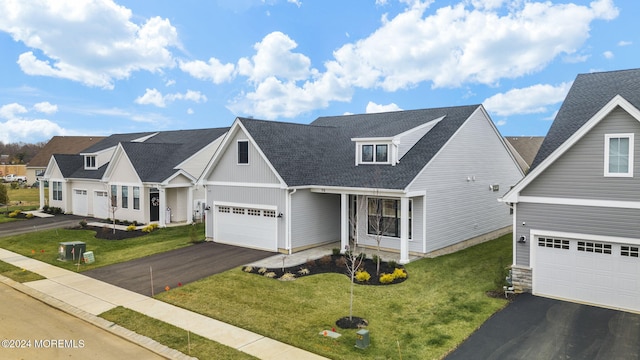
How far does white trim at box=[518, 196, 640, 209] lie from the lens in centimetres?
1217

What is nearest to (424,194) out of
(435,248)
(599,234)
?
(435,248)

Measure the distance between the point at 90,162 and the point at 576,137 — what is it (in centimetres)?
3518

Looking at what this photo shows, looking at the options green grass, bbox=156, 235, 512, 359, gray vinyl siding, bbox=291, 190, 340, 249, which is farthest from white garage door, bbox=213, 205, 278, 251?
green grass, bbox=156, 235, 512, 359

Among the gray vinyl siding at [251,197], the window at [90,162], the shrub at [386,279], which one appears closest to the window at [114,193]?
the window at [90,162]

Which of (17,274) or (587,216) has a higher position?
(587,216)

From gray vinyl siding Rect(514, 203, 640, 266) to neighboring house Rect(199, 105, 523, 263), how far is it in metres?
4.67

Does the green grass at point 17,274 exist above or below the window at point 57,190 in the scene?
below

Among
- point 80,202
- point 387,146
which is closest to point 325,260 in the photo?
point 387,146

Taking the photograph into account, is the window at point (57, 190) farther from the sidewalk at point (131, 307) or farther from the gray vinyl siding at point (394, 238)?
the gray vinyl siding at point (394, 238)

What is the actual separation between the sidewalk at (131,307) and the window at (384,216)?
9625mm

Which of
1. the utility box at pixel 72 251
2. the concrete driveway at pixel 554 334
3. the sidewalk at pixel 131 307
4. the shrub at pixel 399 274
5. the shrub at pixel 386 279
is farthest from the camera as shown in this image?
the utility box at pixel 72 251

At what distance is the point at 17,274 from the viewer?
56.0 feet

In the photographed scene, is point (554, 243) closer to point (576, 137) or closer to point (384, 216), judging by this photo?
point (576, 137)

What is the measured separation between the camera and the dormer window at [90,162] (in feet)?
114
